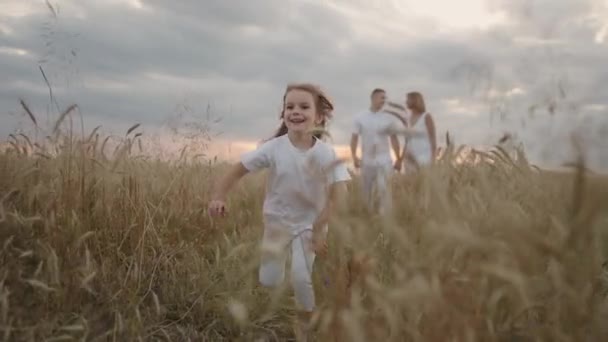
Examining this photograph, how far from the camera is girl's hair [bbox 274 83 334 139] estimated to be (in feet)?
10.8

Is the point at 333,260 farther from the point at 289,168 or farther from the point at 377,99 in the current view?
the point at 377,99

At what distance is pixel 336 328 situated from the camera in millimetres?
1789

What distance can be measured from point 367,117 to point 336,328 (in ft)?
15.4

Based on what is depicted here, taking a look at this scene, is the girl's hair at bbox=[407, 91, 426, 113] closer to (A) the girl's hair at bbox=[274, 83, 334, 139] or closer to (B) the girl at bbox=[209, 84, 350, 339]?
(A) the girl's hair at bbox=[274, 83, 334, 139]

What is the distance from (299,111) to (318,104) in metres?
0.40

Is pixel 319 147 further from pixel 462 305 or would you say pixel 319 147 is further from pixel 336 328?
pixel 462 305

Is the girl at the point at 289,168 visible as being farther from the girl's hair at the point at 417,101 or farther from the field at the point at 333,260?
the girl's hair at the point at 417,101

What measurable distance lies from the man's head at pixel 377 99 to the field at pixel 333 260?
8.36 feet

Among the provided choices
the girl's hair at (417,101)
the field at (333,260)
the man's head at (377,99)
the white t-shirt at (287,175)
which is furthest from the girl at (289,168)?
the girl's hair at (417,101)

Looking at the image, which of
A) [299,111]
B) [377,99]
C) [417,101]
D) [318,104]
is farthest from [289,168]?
[417,101]

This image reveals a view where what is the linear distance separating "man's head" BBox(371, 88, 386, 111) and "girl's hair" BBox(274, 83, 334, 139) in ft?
8.85

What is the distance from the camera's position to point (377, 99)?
6.39m

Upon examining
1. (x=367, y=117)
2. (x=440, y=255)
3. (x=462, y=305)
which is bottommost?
(x=462, y=305)

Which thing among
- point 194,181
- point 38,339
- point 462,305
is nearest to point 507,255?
point 462,305
